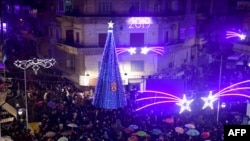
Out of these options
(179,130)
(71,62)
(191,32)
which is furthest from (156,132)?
(191,32)

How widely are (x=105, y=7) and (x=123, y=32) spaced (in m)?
3.04

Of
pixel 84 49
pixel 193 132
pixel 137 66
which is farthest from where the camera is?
pixel 137 66

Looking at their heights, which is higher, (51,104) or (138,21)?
(138,21)

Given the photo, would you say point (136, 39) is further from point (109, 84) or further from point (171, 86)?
point (109, 84)

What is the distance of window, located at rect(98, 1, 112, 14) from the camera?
120ft

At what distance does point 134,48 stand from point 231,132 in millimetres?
27209

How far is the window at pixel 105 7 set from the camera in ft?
120

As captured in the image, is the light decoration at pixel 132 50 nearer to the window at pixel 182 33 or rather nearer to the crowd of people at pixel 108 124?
the crowd of people at pixel 108 124

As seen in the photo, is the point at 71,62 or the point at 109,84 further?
the point at 71,62

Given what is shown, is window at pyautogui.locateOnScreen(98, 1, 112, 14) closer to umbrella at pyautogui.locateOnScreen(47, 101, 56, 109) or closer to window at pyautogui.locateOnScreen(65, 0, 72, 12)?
window at pyautogui.locateOnScreen(65, 0, 72, 12)

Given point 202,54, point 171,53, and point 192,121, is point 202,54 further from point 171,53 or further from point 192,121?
point 192,121

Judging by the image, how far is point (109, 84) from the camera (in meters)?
31.2

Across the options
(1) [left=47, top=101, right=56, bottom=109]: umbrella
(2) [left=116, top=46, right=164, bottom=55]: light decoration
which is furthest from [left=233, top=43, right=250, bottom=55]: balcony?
(1) [left=47, top=101, right=56, bottom=109]: umbrella

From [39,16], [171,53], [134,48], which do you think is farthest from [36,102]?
[39,16]
